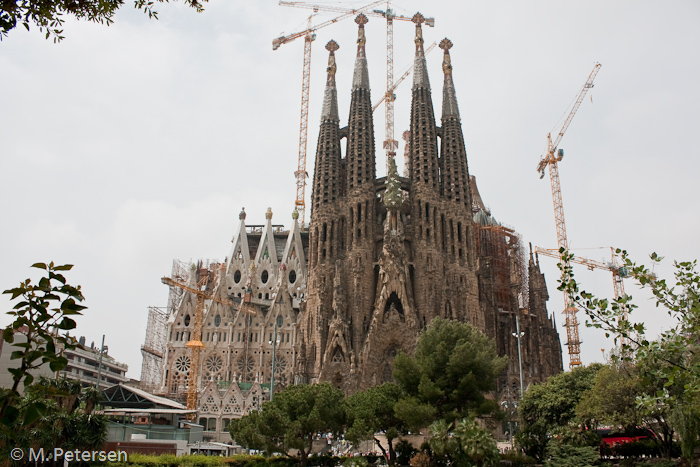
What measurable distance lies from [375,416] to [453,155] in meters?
38.0

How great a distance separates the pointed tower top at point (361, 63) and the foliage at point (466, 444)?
4525 centimetres

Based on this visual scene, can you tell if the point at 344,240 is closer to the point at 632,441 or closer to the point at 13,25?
the point at 632,441

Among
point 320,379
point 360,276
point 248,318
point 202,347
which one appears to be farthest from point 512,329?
point 202,347

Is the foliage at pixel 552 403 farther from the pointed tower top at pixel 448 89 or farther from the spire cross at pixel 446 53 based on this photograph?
the spire cross at pixel 446 53

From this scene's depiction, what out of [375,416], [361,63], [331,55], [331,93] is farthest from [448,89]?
[375,416]

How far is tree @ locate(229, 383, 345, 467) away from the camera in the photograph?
26.1 metres

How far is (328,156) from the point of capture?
2409 inches

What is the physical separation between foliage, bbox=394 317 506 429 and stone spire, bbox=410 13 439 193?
94.4 feet

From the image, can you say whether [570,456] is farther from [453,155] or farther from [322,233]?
[453,155]

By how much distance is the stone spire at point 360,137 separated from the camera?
5966 cm

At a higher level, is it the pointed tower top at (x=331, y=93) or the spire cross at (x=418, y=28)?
the spire cross at (x=418, y=28)

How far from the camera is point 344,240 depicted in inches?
2311

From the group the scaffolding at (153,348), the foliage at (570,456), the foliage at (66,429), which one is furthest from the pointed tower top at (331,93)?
the foliage at (66,429)

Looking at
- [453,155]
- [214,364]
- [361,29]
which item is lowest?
[214,364]
